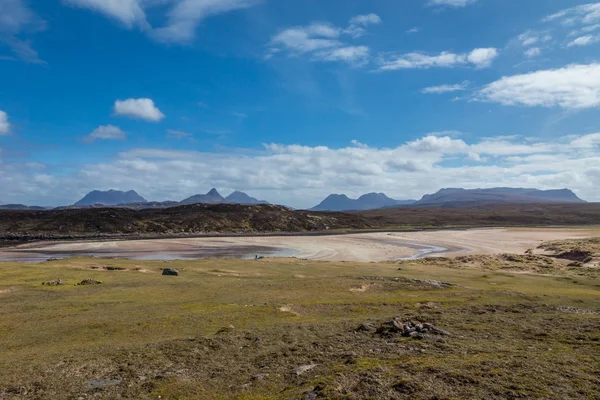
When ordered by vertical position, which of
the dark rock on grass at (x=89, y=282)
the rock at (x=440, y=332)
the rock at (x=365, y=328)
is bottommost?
the rock at (x=365, y=328)

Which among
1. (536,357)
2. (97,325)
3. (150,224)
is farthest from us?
(150,224)

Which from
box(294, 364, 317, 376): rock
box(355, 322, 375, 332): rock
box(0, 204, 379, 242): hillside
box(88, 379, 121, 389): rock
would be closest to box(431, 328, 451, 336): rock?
box(355, 322, 375, 332): rock

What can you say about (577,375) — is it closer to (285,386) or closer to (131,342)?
(285,386)

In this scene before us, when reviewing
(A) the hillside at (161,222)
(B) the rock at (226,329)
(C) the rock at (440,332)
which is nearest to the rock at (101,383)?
(B) the rock at (226,329)

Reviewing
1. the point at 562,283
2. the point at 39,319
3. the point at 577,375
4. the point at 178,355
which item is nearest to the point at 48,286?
the point at 39,319

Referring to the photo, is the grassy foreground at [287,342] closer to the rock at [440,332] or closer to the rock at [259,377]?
the rock at [259,377]

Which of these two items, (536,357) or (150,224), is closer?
(536,357)

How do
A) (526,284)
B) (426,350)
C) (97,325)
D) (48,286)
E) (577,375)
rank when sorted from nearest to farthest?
(577,375), (426,350), (97,325), (48,286), (526,284)

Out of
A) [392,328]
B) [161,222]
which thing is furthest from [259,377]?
[161,222]
